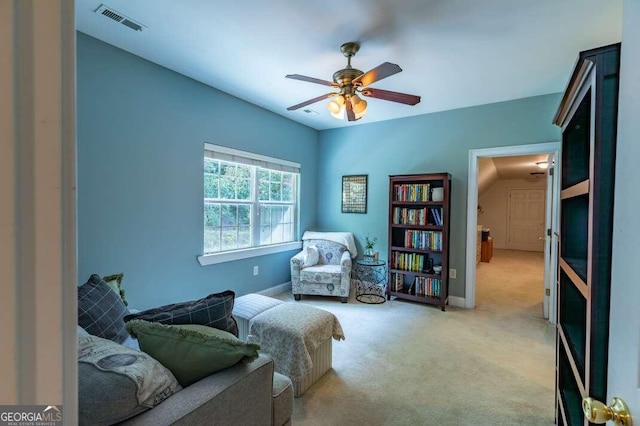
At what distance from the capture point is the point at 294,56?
2561mm

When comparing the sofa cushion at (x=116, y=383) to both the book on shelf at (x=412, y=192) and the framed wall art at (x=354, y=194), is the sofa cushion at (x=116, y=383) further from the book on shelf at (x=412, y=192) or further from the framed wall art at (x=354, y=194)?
the framed wall art at (x=354, y=194)

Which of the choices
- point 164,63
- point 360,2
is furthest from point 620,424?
point 164,63

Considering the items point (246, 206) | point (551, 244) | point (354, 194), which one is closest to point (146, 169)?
point (246, 206)

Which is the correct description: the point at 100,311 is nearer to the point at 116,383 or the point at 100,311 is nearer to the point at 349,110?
the point at 116,383

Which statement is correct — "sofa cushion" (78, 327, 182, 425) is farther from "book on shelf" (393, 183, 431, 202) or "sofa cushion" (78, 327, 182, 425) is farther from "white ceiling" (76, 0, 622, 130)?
"book on shelf" (393, 183, 431, 202)

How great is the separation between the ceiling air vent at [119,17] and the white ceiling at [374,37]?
0.15 ft

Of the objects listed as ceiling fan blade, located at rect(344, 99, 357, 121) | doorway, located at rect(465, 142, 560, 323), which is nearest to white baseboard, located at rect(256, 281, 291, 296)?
doorway, located at rect(465, 142, 560, 323)

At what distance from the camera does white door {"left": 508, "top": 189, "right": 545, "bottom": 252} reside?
27.3 feet

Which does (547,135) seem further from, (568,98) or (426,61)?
(568,98)

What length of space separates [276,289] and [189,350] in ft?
9.99

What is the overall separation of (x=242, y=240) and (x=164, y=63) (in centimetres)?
204

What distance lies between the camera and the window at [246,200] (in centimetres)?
336

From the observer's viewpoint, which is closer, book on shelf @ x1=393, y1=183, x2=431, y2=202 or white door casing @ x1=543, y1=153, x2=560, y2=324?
white door casing @ x1=543, y1=153, x2=560, y2=324

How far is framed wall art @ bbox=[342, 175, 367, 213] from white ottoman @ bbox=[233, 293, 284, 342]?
244 cm
